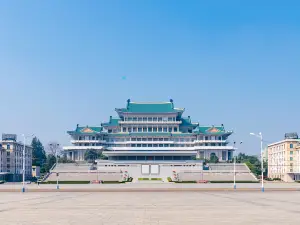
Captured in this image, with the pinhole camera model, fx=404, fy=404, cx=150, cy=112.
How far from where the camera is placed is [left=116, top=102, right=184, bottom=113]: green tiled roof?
355 feet

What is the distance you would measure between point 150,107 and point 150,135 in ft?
29.1

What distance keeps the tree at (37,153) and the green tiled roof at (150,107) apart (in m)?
27.0

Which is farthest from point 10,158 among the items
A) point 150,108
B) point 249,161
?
point 249,161

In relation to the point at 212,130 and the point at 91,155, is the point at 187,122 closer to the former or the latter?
the point at 212,130

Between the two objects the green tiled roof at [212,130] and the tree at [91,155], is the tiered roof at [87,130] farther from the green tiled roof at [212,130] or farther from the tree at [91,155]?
the green tiled roof at [212,130]

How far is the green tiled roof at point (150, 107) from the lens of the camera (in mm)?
108125

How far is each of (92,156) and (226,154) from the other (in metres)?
35.8

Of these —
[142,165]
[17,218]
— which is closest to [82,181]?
[142,165]

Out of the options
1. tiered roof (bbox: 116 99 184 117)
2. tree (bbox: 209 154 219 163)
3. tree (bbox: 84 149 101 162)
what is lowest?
tree (bbox: 209 154 219 163)

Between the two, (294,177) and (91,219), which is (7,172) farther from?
(91,219)

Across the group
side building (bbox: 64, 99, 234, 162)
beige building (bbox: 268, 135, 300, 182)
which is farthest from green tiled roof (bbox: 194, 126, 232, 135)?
beige building (bbox: 268, 135, 300, 182)

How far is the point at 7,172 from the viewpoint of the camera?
89000 mm

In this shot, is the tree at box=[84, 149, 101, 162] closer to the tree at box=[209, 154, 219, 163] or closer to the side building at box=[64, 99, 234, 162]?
the side building at box=[64, 99, 234, 162]

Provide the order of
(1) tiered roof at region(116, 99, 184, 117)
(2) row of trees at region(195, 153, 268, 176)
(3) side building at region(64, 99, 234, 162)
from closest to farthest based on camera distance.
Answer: (2) row of trees at region(195, 153, 268, 176) < (3) side building at region(64, 99, 234, 162) < (1) tiered roof at region(116, 99, 184, 117)
